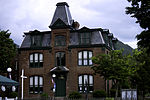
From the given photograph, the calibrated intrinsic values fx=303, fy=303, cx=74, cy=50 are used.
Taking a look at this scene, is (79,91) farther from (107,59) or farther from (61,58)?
(107,59)

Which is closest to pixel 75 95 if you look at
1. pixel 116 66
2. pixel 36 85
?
pixel 36 85

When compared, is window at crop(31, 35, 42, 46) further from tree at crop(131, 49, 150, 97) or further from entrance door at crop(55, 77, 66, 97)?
tree at crop(131, 49, 150, 97)

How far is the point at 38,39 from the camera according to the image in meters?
46.8

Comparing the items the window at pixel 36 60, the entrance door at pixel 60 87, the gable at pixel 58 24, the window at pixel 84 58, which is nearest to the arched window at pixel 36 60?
the window at pixel 36 60

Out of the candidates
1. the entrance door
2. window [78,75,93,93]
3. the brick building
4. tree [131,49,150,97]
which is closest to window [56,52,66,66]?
the brick building

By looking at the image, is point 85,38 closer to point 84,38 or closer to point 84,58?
point 84,38

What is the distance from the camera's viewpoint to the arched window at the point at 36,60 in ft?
151

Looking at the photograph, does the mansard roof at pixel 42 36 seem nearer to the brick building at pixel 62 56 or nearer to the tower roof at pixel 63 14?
the brick building at pixel 62 56

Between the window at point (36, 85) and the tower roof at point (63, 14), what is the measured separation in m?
8.49

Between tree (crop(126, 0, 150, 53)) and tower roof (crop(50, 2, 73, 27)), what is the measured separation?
72.6ft

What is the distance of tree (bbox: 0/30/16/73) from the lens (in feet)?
137

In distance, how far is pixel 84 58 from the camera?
143 ft

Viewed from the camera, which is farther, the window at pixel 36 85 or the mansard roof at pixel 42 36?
the mansard roof at pixel 42 36

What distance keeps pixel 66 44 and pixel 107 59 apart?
1031 cm
